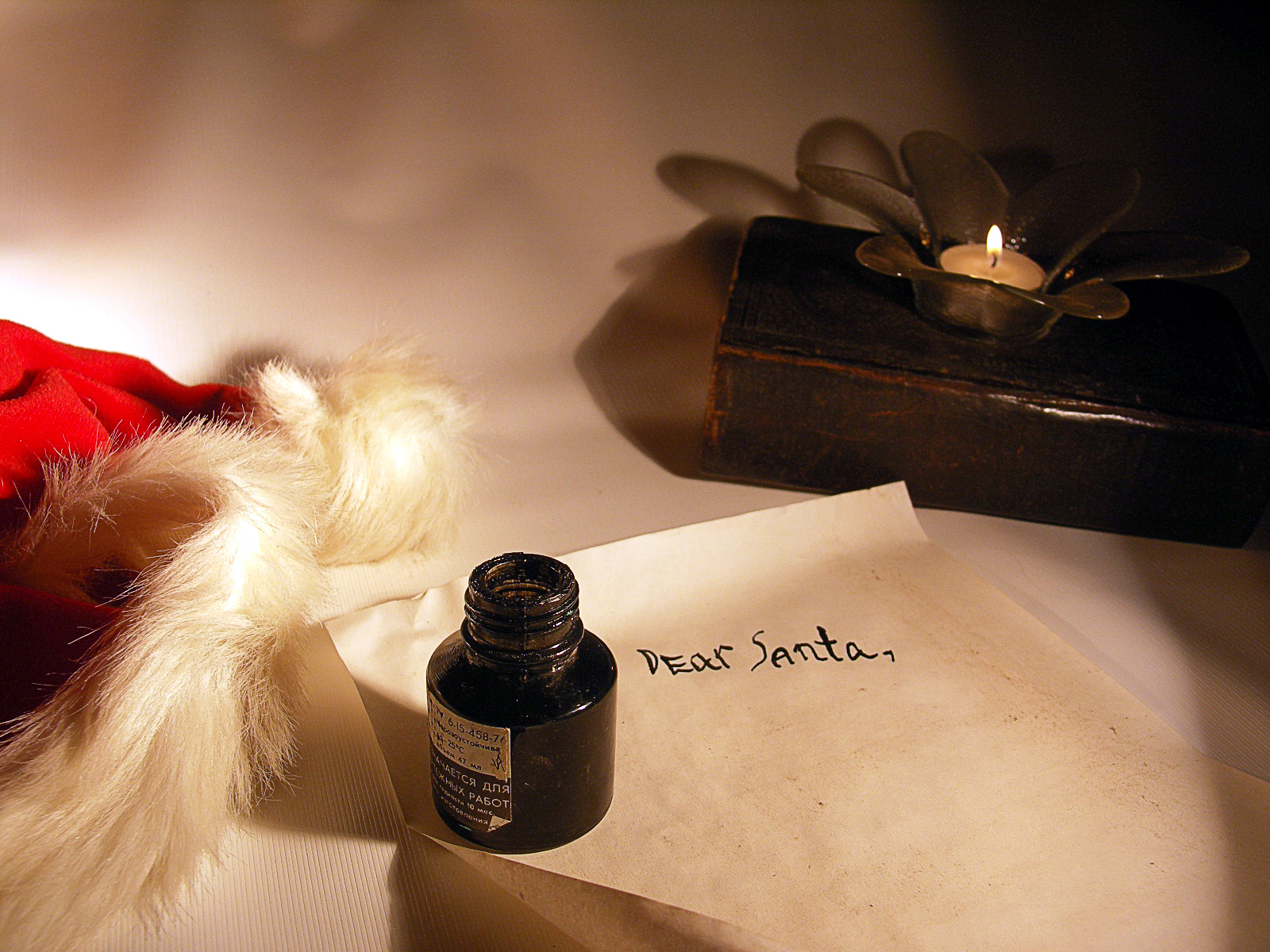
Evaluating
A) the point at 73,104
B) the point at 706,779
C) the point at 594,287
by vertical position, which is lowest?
the point at 706,779

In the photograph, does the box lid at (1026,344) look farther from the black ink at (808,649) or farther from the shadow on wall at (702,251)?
the black ink at (808,649)

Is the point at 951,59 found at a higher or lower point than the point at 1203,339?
higher

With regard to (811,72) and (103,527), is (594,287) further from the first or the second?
(103,527)

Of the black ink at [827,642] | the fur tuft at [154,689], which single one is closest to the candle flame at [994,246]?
the black ink at [827,642]

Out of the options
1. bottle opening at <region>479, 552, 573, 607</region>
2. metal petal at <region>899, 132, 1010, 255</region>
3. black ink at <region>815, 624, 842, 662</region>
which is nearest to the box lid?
metal petal at <region>899, 132, 1010, 255</region>

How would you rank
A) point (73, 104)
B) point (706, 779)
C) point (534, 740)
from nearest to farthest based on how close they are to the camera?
point (534, 740), point (706, 779), point (73, 104)

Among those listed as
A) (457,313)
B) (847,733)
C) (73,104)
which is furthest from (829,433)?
(73,104)

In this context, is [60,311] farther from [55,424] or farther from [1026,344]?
[1026,344]
